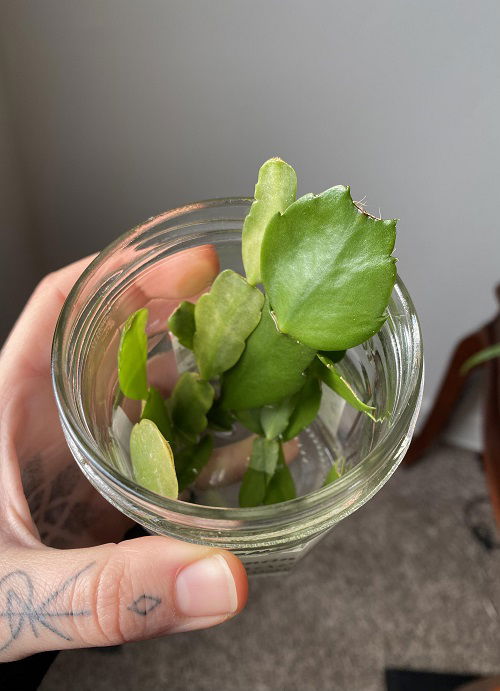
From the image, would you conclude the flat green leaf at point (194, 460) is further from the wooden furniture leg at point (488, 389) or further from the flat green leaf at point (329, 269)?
the wooden furniture leg at point (488, 389)

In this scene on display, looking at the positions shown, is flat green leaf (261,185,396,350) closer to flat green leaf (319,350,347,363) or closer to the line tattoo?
flat green leaf (319,350,347,363)

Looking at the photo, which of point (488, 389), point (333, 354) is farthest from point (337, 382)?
point (488, 389)

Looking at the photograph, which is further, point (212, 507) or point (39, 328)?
point (39, 328)

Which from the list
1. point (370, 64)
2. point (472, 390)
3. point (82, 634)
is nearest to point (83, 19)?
point (370, 64)

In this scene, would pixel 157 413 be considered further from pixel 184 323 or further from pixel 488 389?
pixel 488 389

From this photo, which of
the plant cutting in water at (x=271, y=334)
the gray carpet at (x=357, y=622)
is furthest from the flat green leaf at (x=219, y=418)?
the gray carpet at (x=357, y=622)

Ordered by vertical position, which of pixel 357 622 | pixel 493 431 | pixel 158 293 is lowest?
pixel 357 622

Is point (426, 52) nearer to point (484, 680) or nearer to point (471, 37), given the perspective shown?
point (471, 37)
